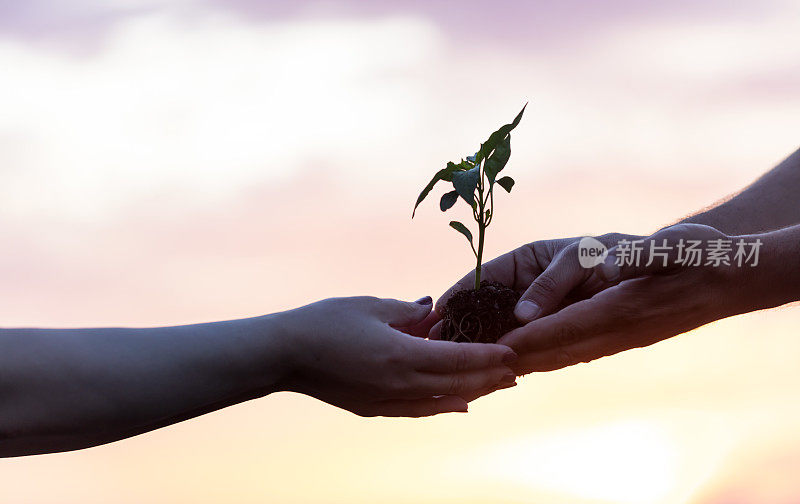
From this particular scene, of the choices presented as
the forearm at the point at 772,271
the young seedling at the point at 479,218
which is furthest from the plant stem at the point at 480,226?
the forearm at the point at 772,271

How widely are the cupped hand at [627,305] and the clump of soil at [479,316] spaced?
10cm

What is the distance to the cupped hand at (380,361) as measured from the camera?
157 inches

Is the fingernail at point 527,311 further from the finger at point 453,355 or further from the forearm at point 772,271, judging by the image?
the forearm at point 772,271

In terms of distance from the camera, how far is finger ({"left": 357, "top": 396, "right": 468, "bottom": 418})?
4.33m

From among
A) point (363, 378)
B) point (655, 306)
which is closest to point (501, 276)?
point (655, 306)

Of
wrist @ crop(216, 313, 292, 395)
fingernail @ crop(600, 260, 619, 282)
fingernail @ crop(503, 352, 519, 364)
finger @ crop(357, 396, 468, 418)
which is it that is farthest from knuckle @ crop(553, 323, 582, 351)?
wrist @ crop(216, 313, 292, 395)

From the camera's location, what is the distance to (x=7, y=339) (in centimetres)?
367

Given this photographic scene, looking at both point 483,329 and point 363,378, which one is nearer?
point 363,378

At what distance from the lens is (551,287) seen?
457cm

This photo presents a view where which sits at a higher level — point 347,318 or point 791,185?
point 791,185

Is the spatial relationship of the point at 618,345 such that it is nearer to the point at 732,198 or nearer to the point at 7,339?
the point at 732,198

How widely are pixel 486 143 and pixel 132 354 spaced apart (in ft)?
7.13

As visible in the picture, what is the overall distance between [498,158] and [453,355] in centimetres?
115

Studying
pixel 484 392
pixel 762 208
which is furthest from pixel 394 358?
pixel 762 208
